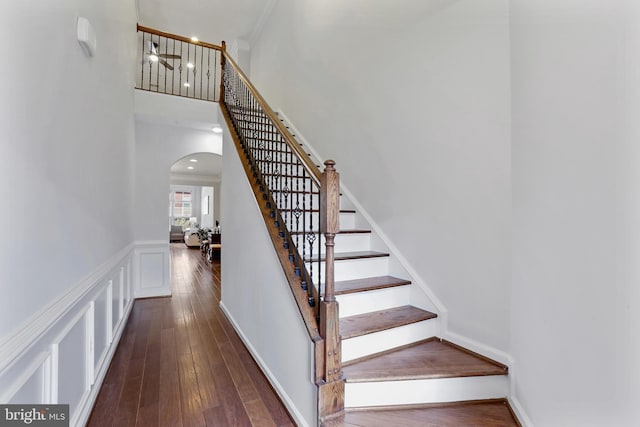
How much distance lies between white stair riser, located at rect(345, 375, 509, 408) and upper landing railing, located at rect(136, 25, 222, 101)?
380 centimetres

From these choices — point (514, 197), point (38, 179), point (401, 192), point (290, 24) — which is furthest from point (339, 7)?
point (38, 179)

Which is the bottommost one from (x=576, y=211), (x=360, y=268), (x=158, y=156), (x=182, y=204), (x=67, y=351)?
(x=67, y=351)

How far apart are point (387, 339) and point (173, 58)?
19.3ft

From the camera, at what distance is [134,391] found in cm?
200

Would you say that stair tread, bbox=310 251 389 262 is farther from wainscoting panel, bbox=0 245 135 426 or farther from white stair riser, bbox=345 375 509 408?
wainscoting panel, bbox=0 245 135 426

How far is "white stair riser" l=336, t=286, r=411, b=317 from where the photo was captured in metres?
2.05

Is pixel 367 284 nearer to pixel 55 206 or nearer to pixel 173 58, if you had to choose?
pixel 55 206

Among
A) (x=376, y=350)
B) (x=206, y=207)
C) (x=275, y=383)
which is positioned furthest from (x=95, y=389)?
(x=206, y=207)

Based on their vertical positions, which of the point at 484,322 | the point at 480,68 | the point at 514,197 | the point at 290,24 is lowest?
the point at 484,322

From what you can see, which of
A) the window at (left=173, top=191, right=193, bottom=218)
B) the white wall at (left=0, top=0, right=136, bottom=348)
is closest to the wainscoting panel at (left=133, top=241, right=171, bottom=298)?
the white wall at (left=0, top=0, right=136, bottom=348)

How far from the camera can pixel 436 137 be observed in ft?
6.98

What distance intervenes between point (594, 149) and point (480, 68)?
1032 mm

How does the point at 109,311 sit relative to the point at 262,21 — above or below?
below

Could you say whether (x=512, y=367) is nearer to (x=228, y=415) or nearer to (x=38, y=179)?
(x=228, y=415)
